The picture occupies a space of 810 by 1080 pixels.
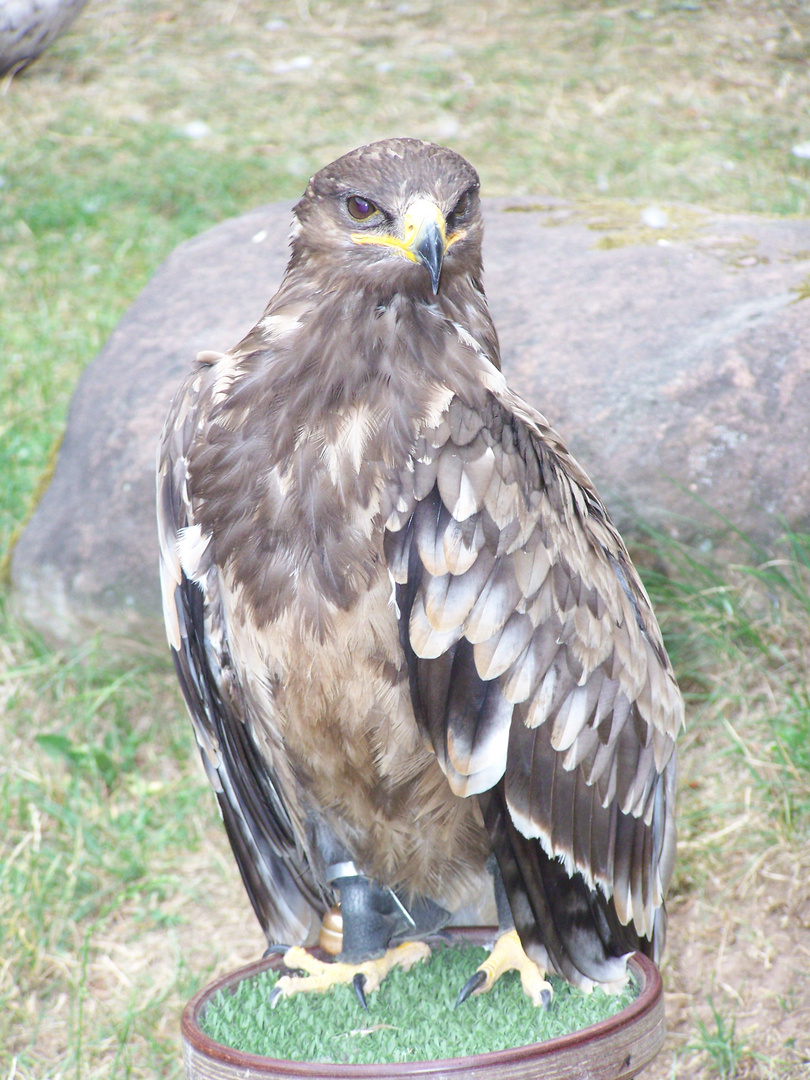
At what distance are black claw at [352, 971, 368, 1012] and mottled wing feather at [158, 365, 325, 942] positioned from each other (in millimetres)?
373

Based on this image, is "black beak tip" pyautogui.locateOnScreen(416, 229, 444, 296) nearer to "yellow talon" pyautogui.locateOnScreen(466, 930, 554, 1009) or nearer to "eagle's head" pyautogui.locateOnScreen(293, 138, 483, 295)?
"eagle's head" pyautogui.locateOnScreen(293, 138, 483, 295)

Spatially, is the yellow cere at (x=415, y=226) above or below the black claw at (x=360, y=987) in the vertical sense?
above

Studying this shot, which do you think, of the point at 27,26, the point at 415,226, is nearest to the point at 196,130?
the point at 27,26

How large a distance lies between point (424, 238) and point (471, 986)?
1539 mm

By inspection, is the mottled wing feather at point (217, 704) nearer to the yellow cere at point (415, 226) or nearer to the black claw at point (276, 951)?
the black claw at point (276, 951)

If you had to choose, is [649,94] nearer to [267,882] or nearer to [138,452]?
[138,452]

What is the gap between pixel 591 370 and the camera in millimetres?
3678

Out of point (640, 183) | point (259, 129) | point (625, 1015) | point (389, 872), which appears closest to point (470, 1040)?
point (625, 1015)

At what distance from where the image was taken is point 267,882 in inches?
112

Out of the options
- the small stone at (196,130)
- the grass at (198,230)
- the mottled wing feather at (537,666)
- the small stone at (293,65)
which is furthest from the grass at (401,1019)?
the small stone at (293,65)

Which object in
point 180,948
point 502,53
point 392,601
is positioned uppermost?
point 392,601

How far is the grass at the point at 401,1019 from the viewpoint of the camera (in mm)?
2219

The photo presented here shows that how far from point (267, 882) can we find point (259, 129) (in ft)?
22.7

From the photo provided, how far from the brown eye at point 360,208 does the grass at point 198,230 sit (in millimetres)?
1728
